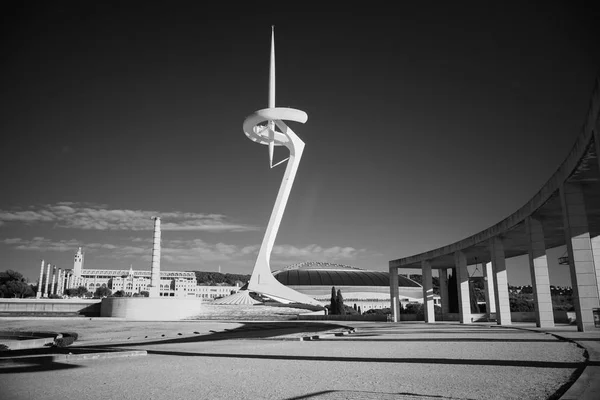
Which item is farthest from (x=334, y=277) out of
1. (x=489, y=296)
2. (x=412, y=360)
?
(x=412, y=360)

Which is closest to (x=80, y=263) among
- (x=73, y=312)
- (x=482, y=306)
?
(x=73, y=312)

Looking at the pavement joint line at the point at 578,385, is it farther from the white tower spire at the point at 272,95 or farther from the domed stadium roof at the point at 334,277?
the domed stadium roof at the point at 334,277

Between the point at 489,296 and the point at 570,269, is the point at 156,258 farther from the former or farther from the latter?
the point at 570,269

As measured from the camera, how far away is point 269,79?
54.0 m

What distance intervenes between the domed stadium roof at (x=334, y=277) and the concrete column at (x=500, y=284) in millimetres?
Answer: 50649

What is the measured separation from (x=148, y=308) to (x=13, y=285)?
5440 cm

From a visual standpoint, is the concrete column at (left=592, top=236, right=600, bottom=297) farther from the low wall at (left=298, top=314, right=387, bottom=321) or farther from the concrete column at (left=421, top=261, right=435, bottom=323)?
the low wall at (left=298, top=314, right=387, bottom=321)

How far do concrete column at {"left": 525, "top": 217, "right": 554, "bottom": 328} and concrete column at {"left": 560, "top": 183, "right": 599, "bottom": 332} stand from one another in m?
4.53

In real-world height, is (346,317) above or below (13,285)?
below

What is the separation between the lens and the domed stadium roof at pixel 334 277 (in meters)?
77.9

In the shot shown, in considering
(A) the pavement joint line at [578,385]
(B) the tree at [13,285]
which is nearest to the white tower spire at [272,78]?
(A) the pavement joint line at [578,385]

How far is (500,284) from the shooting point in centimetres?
2686

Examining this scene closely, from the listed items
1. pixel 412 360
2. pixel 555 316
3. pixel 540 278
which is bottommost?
pixel 555 316

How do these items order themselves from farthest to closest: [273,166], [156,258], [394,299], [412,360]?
[273,166]
[156,258]
[394,299]
[412,360]
